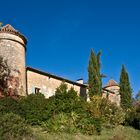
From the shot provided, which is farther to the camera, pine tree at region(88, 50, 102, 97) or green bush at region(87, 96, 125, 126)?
pine tree at region(88, 50, 102, 97)

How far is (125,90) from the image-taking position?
142 ft

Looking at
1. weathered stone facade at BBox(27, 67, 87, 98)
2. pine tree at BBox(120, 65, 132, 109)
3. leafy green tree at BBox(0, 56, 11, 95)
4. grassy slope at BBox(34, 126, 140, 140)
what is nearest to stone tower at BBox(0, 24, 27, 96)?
leafy green tree at BBox(0, 56, 11, 95)

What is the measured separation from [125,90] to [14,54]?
1742 cm

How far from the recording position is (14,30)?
1288 inches

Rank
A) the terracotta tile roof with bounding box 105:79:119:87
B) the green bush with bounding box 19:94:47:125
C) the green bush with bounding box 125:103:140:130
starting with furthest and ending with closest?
the terracotta tile roof with bounding box 105:79:119:87, the green bush with bounding box 125:103:140:130, the green bush with bounding box 19:94:47:125

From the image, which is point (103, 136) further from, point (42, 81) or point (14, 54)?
point (42, 81)

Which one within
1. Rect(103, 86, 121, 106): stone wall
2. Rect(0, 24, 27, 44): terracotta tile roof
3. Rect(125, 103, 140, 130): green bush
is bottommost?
Rect(125, 103, 140, 130): green bush

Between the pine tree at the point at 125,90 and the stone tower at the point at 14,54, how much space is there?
15.2m

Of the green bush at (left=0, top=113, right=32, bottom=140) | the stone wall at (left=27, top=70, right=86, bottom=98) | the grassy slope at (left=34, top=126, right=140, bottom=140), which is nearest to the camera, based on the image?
the green bush at (left=0, top=113, right=32, bottom=140)

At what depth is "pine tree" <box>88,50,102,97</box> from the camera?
126 feet

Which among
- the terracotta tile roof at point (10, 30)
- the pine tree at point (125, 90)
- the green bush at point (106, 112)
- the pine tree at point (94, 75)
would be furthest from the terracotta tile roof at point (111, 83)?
the terracotta tile roof at point (10, 30)

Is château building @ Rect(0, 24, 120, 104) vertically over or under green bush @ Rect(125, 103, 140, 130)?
over

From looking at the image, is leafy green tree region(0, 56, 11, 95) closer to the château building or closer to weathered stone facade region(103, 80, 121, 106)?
the château building

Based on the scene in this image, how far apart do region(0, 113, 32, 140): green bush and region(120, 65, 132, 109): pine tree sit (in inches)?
1009
